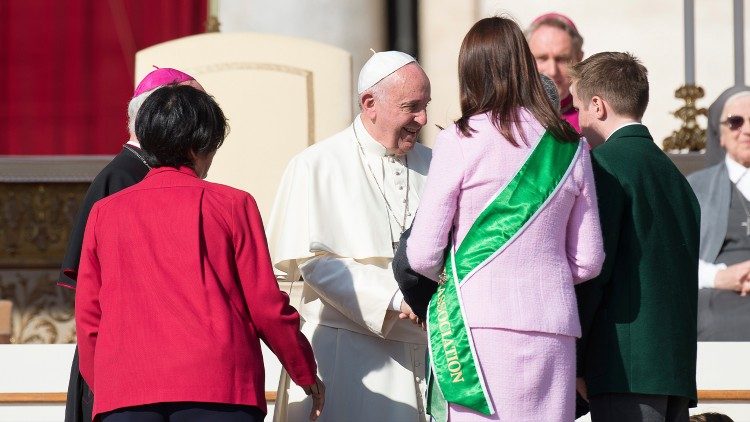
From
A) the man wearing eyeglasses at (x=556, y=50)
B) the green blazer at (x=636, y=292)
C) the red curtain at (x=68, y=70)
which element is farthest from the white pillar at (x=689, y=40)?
the green blazer at (x=636, y=292)

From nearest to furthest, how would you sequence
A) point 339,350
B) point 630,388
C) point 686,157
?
point 630,388
point 339,350
point 686,157

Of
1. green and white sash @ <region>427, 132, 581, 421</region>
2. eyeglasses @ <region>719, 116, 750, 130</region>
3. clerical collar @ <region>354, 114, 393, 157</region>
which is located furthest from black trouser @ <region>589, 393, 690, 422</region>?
eyeglasses @ <region>719, 116, 750, 130</region>

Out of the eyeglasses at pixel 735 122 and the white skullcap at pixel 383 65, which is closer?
the white skullcap at pixel 383 65

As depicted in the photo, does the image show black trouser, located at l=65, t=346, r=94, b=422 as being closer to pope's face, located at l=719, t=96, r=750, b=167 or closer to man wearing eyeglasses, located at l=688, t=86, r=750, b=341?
man wearing eyeglasses, located at l=688, t=86, r=750, b=341

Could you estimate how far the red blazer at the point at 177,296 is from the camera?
336cm

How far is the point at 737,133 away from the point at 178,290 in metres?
3.24

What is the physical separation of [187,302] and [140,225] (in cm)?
21

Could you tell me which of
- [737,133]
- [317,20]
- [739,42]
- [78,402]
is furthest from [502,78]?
[739,42]

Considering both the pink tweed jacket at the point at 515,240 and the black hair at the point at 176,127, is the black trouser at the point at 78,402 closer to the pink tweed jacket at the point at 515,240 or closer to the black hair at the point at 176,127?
the black hair at the point at 176,127

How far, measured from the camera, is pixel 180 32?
28.7 feet

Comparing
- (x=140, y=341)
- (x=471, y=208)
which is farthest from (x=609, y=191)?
(x=140, y=341)

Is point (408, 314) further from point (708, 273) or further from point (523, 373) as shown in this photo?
point (708, 273)

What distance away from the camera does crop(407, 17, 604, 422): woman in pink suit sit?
11.1 ft

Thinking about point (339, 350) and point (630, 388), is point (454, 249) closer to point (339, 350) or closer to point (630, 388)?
point (630, 388)
